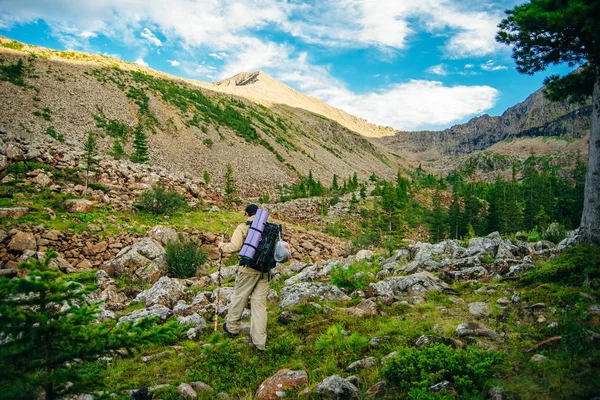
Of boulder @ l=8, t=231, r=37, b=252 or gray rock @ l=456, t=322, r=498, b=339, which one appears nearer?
gray rock @ l=456, t=322, r=498, b=339

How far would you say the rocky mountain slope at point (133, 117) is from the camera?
32.4 m

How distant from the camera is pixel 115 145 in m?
33.1

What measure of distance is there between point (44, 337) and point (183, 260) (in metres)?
10.9

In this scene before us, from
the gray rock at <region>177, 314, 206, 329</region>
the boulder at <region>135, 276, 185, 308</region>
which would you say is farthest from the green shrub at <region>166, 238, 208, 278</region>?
the gray rock at <region>177, 314, 206, 329</region>

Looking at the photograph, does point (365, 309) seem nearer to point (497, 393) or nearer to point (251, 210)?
point (251, 210)

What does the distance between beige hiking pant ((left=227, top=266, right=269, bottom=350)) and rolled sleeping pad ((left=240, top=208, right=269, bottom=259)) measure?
47 cm

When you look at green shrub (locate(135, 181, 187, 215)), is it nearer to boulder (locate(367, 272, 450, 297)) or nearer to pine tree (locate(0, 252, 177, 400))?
boulder (locate(367, 272, 450, 297))

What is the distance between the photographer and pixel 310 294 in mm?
8320

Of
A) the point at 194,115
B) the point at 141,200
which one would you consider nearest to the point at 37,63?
the point at 194,115

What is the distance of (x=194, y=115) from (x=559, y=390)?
5698cm

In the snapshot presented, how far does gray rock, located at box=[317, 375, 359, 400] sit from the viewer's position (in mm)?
4016

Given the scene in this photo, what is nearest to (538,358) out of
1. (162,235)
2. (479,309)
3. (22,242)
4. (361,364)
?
(361,364)

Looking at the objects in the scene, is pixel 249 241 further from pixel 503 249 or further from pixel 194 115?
pixel 194 115

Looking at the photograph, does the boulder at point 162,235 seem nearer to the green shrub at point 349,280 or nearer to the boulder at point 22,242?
the boulder at point 22,242
